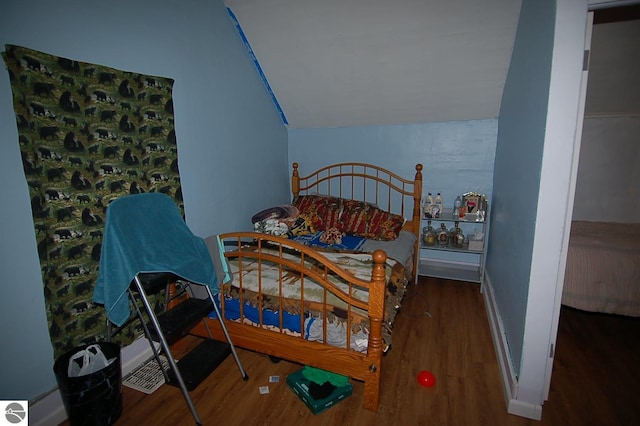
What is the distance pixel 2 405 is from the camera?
140 centimetres

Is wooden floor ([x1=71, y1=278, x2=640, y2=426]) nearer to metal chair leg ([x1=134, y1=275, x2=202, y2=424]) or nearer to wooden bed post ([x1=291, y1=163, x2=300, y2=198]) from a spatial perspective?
metal chair leg ([x1=134, y1=275, x2=202, y2=424])

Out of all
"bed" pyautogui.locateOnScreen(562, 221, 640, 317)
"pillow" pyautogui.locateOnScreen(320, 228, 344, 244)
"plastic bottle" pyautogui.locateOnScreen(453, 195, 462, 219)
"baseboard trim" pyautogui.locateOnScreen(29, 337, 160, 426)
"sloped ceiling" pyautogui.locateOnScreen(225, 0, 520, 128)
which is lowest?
"baseboard trim" pyautogui.locateOnScreen(29, 337, 160, 426)

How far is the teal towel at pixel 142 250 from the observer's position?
57.7 inches

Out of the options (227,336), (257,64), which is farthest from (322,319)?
(257,64)

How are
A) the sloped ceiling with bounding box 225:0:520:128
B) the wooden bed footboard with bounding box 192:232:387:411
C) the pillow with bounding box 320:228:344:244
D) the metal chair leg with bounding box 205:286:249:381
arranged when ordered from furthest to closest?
1. the pillow with bounding box 320:228:344:244
2. the sloped ceiling with bounding box 225:0:520:128
3. the metal chair leg with bounding box 205:286:249:381
4. the wooden bed footboard with bounding box 192:232:387:411

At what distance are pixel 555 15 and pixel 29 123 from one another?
242 centimetres

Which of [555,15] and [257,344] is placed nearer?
[555,15]

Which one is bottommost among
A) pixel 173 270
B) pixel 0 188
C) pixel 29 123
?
pixel 173 270

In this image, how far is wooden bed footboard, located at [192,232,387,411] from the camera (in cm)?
158

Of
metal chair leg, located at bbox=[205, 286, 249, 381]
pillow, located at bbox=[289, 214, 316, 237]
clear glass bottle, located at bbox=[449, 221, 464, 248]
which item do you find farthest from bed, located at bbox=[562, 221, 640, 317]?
metal chair leg, located at bbox=[205, 286, 249, 381]

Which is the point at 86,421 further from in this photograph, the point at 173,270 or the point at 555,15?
the point at 555,15

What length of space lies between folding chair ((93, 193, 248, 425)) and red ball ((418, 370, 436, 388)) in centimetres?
108

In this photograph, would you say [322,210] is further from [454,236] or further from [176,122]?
[176,122]

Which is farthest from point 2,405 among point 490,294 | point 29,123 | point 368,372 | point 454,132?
point 454,132
